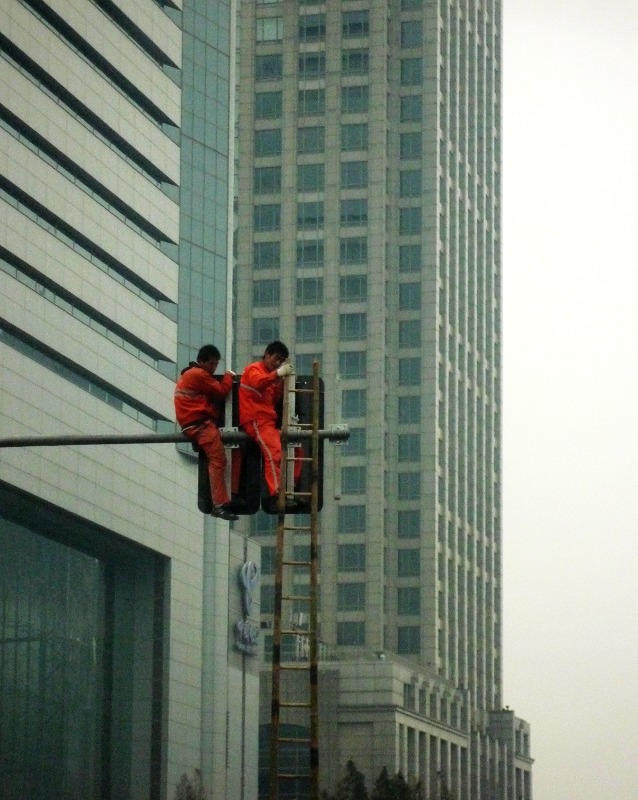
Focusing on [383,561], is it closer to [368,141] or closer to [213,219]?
[368,141]

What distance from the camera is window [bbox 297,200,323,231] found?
162 meters

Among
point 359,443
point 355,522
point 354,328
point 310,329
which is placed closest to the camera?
point 355,522

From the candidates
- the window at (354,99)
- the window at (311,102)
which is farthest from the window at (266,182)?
the window at (354,99)

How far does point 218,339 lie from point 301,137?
60802 mm

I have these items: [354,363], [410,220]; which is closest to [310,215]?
[410,220]

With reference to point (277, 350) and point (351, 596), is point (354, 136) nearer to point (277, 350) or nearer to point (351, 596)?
point (351, 596)

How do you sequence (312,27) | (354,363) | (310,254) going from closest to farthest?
→ (354,363) < (310,254) < (312,27)

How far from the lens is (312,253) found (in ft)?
531

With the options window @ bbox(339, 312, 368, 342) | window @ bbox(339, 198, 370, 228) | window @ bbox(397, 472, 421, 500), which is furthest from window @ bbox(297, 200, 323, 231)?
window @ bbox(397, 472, 421, 500)

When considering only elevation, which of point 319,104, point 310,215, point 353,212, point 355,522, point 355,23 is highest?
point 355,23

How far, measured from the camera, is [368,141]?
162750 millimetres

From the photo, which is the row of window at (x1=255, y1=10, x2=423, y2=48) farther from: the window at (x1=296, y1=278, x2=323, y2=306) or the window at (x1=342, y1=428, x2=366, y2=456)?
the window at (x1=342, y1=428, x2=366, y2=456)

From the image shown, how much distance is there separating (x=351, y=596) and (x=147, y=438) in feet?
454

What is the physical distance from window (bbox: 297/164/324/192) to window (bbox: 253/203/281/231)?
2738 millimetres
